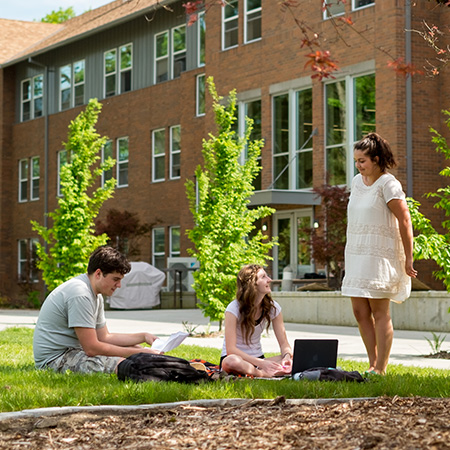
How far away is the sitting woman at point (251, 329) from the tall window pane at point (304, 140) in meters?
19.2

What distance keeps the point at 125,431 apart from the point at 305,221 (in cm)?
2271

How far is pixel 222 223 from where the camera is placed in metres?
17.8

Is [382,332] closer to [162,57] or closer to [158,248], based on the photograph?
[158,248]

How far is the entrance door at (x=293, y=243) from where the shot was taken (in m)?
27.9

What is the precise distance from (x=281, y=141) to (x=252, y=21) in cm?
417

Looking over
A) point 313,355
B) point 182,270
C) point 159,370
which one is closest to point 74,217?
point 182,270

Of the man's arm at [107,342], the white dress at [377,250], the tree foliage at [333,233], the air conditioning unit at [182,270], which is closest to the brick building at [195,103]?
the air conditioning unit at [182,270]

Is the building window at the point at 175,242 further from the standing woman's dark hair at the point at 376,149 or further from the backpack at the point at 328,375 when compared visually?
the backpack at the point at 328,375

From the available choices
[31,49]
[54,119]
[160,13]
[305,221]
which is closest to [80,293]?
[305,221]

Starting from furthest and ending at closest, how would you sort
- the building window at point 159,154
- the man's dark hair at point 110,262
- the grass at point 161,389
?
the building window at point 159,154 → the man's dark hair at point 110,262 → the grass at point 161,389

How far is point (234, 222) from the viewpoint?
17734 mm

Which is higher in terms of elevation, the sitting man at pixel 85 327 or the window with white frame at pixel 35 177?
the window with white frame at pixel 35 177

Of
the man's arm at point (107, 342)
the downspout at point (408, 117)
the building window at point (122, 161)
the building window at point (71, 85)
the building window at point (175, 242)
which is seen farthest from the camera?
the building window at point (71, 85)

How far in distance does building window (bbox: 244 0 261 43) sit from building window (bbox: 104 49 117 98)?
426 inches
